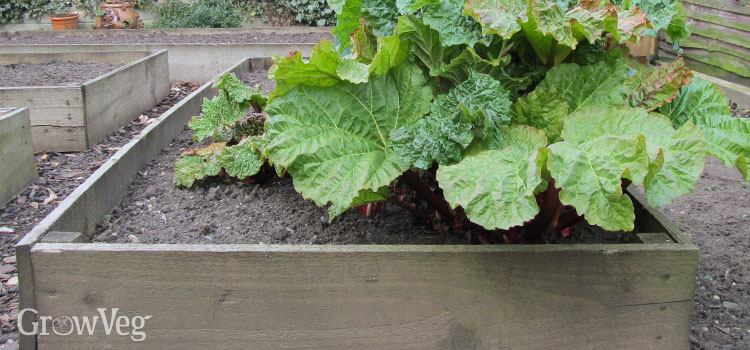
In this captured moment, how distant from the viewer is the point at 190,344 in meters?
1.56

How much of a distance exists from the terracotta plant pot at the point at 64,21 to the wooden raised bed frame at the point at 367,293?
29.1ft

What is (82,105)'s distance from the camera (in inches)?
145

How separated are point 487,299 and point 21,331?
1114 millimetres

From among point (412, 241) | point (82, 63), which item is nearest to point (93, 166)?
point (82, 63)

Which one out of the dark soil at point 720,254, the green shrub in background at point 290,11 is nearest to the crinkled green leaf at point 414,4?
the dark soil at point 720,254

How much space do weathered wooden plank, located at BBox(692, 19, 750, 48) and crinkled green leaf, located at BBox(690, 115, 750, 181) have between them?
3.98 meters

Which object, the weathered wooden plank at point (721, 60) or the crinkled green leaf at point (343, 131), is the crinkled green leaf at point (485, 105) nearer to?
the crinkled green leaf at point (343, 131)

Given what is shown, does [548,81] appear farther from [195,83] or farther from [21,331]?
[195,83]

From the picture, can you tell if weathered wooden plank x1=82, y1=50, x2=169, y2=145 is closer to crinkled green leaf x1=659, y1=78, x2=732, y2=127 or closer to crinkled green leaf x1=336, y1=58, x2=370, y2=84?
crinkled green leaf x1=336, y1=58, x2=370, y2=84

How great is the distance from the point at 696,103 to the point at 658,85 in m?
0.15

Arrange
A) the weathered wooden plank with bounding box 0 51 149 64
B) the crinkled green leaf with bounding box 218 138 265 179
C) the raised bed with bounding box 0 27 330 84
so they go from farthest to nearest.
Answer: the raised bed with bounding box 0 27 330 84, the weathered wooden plank with bounding box 0 51 149 64, the crinkled green leaf with bounding box 218 138 265 179

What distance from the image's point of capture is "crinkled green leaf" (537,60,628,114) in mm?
1653

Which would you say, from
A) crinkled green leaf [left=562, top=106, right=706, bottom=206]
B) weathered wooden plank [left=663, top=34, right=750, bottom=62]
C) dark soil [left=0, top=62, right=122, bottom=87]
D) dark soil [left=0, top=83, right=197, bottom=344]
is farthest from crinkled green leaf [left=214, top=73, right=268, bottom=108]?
weathered wooden plank [left=663, top=34, right=750, bottom=62]

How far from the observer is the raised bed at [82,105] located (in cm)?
363
